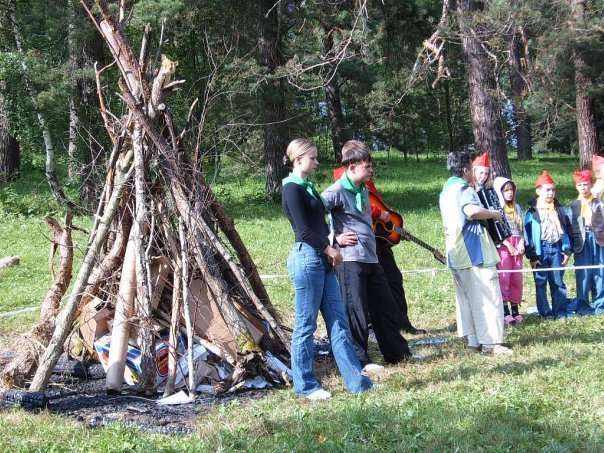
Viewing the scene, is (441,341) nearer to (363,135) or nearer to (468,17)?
(468,17)

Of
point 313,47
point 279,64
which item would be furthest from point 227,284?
point 313,47

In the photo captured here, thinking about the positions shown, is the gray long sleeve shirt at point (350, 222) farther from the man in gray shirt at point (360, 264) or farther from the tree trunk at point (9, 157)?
the tree trunk at point (9, 157)

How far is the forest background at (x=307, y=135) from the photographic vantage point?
488 centimetres

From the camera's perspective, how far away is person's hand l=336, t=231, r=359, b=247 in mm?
6492

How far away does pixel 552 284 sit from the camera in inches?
362

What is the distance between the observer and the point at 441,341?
795cm

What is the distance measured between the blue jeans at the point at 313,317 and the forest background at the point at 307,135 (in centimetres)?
22

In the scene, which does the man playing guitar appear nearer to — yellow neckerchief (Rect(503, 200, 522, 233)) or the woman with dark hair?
yellow neckerchief (Rect(503, 200, 522, 233))

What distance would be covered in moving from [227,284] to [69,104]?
38.3 feet

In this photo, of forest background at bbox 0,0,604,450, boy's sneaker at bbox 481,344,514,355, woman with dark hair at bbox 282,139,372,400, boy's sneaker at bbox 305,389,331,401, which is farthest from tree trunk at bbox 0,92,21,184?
boy's sneaker at bbox 305,389,331,401

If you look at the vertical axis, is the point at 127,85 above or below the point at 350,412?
above

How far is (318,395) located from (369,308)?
52.4 inches

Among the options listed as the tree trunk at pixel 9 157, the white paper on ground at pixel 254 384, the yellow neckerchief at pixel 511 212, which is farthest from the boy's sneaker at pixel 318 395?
the tree trunk at pixel 9 157

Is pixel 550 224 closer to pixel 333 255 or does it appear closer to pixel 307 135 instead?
pixel 333 255
